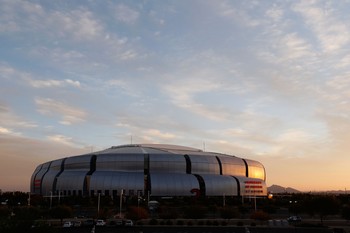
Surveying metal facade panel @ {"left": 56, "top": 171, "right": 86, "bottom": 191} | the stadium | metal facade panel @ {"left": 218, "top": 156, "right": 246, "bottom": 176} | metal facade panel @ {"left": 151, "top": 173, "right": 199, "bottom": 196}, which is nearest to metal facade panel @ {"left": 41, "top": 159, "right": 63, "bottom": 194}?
the stadium

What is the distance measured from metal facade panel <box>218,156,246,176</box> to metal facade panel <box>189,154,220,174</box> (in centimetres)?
267

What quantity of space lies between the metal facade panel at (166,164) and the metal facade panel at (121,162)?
113 inches

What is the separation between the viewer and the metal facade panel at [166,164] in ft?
359

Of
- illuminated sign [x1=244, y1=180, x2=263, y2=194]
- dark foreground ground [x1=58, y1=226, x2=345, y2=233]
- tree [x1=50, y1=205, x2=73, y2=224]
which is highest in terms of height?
illuminated sign [x1=244, y1=180, x2=263, y2=194]

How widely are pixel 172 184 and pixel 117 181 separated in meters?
A: 13.3

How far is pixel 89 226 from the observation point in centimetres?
5112

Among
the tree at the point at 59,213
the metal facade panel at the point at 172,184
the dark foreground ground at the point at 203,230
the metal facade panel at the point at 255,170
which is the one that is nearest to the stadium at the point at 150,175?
the metal facade panel at the point at 172,184

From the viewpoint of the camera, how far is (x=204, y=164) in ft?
370

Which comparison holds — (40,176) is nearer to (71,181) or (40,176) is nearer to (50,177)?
(50,177)

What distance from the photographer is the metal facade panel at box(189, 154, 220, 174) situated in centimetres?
11156

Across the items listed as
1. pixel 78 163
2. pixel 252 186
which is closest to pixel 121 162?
pixel 78 163

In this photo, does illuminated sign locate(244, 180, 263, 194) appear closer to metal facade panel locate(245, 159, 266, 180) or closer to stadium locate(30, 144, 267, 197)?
stadium locate(30, 144, 267, 197)

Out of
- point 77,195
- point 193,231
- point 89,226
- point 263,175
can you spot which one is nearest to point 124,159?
point 77,195

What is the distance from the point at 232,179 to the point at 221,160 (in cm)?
892
